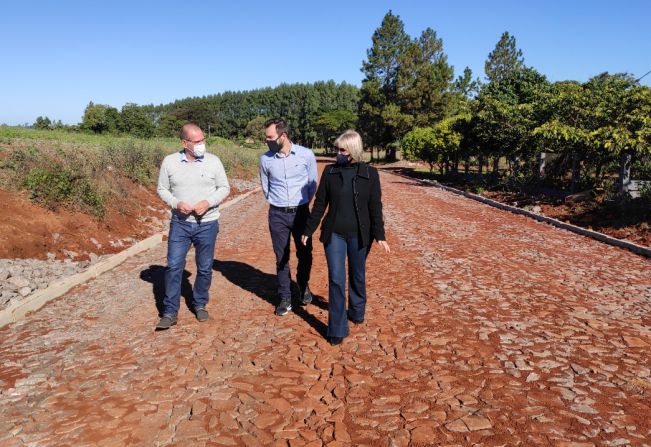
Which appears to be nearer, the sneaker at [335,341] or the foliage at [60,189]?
the sneaker at [335,341]

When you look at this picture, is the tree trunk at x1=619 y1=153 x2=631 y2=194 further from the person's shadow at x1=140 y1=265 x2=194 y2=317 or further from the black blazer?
the person's shadow at x1=140 y1=265 x2=194 y2=317

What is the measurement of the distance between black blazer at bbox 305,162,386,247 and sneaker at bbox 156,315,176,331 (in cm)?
180

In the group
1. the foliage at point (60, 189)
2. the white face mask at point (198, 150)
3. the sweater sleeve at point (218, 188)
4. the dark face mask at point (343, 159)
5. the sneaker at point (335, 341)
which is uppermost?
the white face mask at point (198, 150)

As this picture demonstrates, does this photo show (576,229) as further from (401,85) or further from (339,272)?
(401,85)

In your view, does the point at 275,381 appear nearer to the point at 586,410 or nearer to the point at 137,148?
the point at 586,410

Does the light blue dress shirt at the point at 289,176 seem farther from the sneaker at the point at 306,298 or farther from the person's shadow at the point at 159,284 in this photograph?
the person's shadow at the point at 159,284

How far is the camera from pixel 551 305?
548cm

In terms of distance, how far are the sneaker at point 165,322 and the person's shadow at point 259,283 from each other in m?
1.23

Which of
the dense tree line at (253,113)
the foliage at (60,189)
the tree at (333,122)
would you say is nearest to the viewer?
the foliage at (60,189)

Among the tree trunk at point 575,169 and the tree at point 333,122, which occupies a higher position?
the tree at point 333,122

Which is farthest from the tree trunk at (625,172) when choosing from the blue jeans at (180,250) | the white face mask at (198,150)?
the white face mask at (198,150)

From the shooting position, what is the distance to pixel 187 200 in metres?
4.73

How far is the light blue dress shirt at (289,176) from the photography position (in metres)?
5.00

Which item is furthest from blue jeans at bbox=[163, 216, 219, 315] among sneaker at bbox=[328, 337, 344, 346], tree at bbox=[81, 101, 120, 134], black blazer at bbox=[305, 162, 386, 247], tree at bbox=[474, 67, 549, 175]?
tree at bbox=[81, 101, 120, 134]
